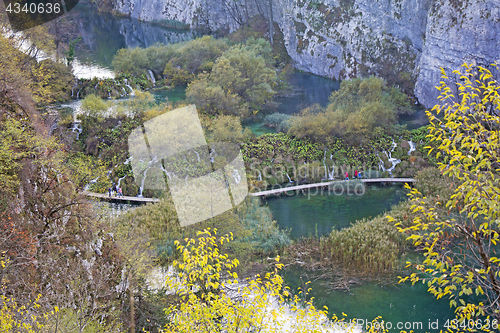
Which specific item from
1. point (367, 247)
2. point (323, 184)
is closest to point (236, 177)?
point (323, 184)

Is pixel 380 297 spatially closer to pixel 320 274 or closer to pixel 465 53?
pixel 320 274

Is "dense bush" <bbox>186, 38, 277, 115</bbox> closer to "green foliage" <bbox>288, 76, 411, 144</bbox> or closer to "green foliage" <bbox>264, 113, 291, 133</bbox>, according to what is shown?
"green foliage" <bbox>264, 113, 291, 133</bbox>

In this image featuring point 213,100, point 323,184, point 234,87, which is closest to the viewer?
point 323,184

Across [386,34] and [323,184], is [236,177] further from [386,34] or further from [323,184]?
[386,34]

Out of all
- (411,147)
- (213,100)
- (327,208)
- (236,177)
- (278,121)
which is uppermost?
(213,100)

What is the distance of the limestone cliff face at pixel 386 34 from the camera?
3616 centimetres

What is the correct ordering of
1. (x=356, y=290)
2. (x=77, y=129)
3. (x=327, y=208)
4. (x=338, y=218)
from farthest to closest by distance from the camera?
(x=77, y=129) < (x=327, y=208) < (x=338, y=218) < (x=356, y=290)

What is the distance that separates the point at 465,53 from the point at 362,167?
1558cm

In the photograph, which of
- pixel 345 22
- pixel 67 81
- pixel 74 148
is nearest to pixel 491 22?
pixel 345 22

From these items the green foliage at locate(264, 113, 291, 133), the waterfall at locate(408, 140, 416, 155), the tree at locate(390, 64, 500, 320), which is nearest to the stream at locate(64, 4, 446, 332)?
the green foliage at locate(264, 113, 291, 133)

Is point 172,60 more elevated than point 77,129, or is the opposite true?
point 172,60

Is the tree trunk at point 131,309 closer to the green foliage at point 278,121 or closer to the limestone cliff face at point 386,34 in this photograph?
the green foliage at point 278,121

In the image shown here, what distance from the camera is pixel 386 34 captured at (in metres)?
50.4

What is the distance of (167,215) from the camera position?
2208 cm
